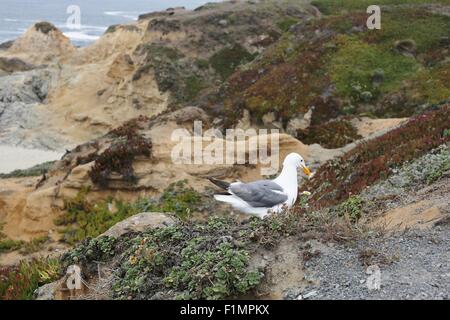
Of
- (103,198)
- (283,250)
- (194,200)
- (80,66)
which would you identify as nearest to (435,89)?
(194,200)

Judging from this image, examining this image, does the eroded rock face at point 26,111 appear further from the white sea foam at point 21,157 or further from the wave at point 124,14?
the wave at point 124,14

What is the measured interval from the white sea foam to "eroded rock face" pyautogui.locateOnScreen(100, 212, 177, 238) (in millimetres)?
24154

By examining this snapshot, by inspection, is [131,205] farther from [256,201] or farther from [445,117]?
[445,117]

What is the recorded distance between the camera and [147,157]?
653 inches

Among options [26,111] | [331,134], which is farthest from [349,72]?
[26,111]

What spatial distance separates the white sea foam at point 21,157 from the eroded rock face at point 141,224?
24154mm

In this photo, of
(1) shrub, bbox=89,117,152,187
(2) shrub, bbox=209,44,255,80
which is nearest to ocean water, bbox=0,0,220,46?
(2) shrub, bbox=209,44,255,80

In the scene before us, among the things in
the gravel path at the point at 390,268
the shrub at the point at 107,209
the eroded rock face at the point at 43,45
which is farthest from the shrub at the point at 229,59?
the gravel path at the point at 390,268

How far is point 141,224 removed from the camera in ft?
27.7

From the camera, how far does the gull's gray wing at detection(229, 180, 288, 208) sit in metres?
9.43

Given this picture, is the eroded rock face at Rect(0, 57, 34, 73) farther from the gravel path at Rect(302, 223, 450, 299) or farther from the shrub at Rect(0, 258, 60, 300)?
the gravel path at Rect(302, 223, 450, 299)

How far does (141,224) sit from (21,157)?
26900 millimetres

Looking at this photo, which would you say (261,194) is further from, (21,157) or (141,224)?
(21,157)

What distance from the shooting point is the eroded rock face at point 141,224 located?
831cm
